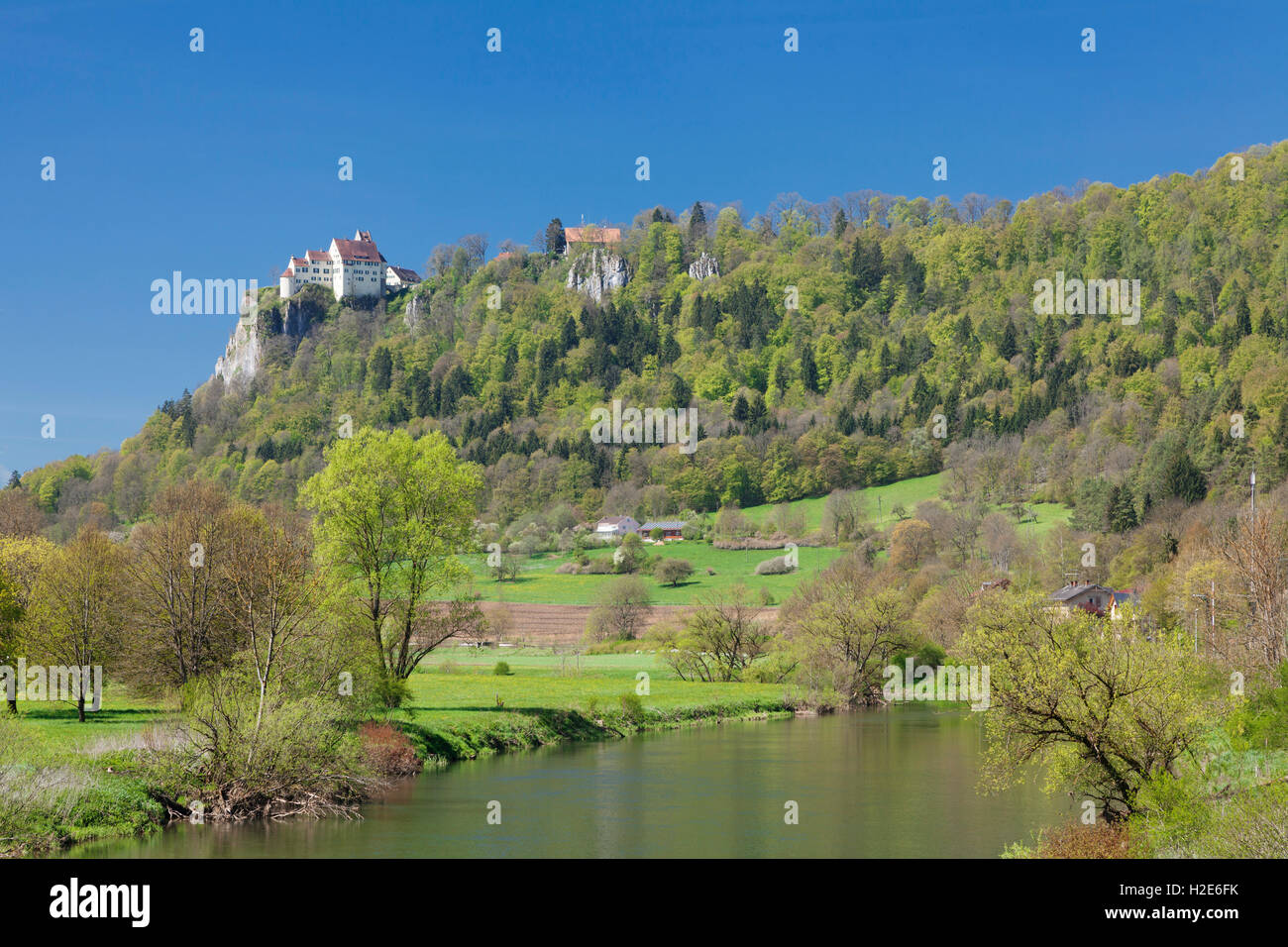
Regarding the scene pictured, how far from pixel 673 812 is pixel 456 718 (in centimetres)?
1553

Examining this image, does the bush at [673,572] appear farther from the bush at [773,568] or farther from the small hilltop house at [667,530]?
the small hilltop house at [667,530]

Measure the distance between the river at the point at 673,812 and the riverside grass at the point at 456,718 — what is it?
1.01 m

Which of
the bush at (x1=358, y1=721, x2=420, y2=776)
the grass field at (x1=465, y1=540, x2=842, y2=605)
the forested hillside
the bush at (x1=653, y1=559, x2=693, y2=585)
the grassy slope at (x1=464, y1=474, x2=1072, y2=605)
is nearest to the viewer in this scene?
the bush at (x1=358, y1=721, x2=420, y2=776)

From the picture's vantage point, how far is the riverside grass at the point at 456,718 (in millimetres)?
25344

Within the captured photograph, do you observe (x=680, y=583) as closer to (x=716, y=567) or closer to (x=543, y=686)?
(x=716, y=567)

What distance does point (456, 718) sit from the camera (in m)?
43.6

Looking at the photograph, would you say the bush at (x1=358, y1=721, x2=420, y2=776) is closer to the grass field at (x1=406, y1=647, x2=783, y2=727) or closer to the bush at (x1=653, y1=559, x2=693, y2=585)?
the grass field at (x1=406, y1=647, x2=783, y2=727)

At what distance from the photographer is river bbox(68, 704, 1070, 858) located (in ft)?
83.1

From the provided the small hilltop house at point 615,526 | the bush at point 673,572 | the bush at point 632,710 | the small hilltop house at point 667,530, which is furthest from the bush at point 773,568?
the bush at point 632,710

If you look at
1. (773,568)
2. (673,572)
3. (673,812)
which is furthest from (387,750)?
(773,568)

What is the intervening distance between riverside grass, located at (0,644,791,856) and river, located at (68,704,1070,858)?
3.31 feet

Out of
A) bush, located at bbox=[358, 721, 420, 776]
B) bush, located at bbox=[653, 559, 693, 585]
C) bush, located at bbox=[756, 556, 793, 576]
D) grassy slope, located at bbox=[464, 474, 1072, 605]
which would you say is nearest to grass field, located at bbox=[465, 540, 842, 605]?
grassy slope, located at bbox=[464, 474, 1072, 605]
